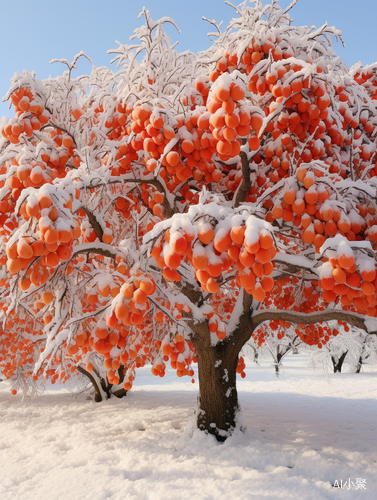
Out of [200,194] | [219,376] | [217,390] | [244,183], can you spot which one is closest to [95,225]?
[200,194]

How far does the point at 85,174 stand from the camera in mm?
3988

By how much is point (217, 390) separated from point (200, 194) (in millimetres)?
3532

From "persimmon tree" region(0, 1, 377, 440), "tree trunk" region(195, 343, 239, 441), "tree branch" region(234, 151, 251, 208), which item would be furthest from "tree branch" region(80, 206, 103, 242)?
"tree trunk" region(195, 343, 239, 441)

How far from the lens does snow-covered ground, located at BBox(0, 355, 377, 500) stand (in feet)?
12.2

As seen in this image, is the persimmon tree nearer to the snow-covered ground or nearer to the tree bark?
the tree bark

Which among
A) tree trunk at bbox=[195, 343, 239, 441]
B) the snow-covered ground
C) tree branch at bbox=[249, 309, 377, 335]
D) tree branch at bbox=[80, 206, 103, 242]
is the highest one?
tree branch at bbox=[80, 206, 103, 242]

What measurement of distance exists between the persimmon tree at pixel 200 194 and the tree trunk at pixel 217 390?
0.02 meters

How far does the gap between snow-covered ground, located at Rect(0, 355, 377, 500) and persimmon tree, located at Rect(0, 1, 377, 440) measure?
2.62 ft

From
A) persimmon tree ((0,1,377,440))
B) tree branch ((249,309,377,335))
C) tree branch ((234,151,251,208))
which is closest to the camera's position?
persimmon tree ((0,1,377,440))

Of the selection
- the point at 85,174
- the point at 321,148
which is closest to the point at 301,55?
the point at 321,148

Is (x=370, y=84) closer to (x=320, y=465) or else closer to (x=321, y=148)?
(x=321, y=148)

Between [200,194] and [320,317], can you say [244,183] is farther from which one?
[320,317]

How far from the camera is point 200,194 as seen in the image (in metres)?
3.18

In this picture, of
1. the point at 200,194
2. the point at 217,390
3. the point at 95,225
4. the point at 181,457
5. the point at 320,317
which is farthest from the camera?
the point at 217,390
